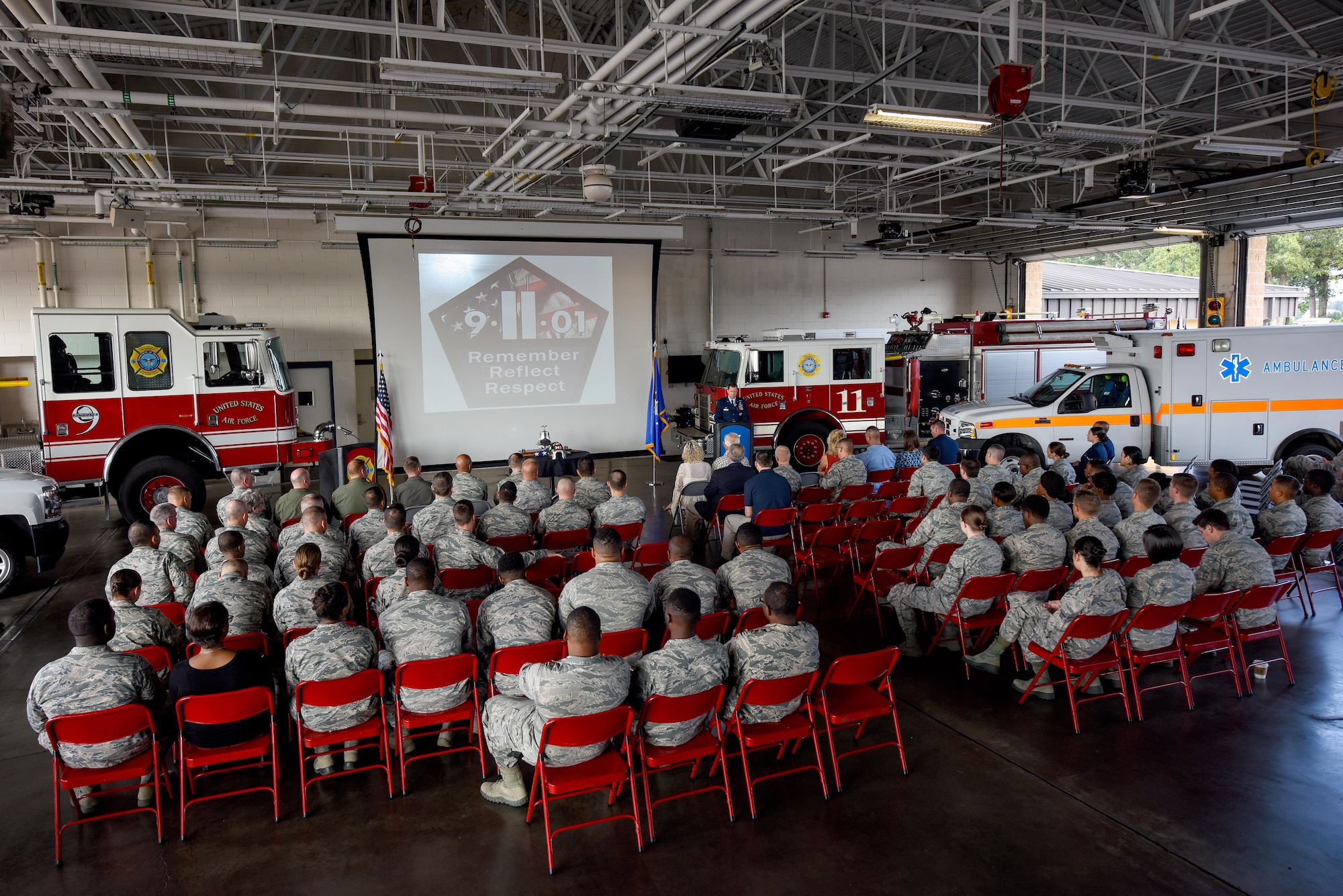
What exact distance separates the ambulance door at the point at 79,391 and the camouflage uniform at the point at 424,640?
7.89m

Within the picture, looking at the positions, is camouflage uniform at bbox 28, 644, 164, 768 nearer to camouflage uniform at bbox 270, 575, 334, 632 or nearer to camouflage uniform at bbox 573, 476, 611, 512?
camouflage uniform at bbox 270, 575, 334, 632

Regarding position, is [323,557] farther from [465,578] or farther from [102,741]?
[102,741]

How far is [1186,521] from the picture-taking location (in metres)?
6.25

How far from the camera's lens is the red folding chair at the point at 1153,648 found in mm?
4789

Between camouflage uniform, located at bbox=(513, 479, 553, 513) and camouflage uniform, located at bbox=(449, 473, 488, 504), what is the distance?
0.58 m

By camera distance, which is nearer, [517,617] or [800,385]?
[517,617]

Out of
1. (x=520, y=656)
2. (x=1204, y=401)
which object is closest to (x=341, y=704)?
(x=520, y=656)

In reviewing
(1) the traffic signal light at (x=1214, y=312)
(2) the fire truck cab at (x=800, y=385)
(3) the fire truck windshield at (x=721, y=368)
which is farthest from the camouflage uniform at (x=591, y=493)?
(1) the traffic signal light at (x=1214, y=312)

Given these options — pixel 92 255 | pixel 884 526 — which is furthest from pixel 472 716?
pixel 92 255

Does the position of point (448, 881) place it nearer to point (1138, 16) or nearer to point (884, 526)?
point (884, 526)

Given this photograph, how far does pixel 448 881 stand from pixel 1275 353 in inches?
468

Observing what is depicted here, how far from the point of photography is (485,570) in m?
5.59

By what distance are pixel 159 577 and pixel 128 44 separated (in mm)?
3971

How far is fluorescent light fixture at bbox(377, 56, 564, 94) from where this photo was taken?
21.7ft
